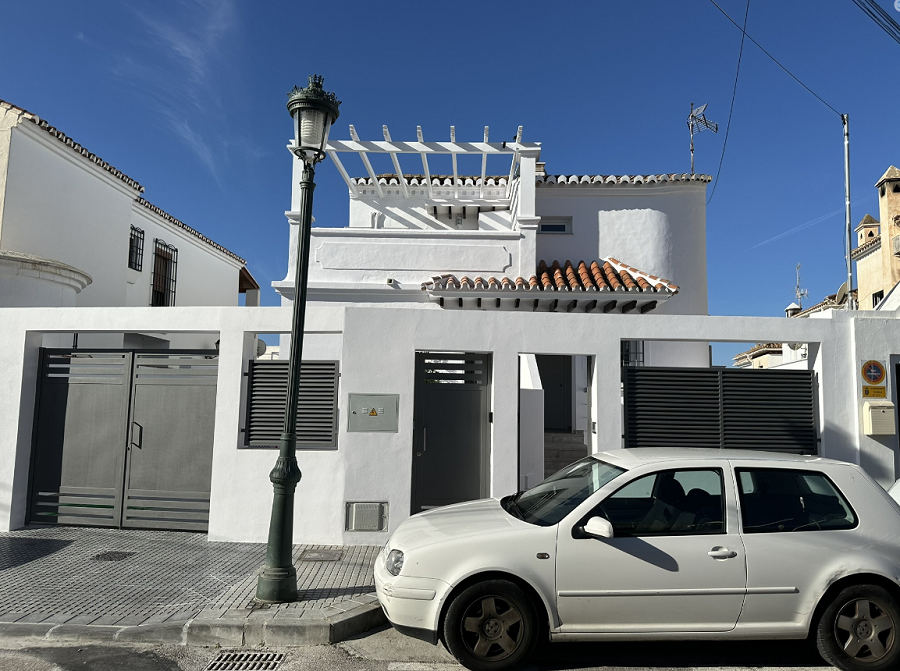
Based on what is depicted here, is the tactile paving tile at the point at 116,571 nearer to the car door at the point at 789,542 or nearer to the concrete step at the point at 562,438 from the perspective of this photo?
the car door at the point at 789,542

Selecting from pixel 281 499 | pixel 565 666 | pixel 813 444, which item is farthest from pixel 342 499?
pixel 813 444

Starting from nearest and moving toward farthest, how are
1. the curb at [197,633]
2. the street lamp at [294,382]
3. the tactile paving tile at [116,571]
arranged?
the curb at [197,633]
the tactile paving tile at [116,571]
the street lamp at [294,382]

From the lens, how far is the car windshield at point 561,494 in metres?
4.71

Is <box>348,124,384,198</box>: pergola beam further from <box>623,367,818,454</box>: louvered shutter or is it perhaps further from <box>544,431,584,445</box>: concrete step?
<box>623,367,818,454</box>: louvered shutter

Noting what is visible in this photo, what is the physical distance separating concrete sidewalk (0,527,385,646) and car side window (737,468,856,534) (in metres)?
3.15

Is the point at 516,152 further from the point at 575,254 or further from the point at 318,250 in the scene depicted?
the point at 318,250

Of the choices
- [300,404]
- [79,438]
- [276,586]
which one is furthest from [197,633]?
[79,438]

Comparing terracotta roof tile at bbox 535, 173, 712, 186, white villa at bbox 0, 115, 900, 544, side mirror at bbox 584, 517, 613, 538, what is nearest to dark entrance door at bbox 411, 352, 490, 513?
white villa at bbox 0, 115, 900, 544

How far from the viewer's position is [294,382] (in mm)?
5711

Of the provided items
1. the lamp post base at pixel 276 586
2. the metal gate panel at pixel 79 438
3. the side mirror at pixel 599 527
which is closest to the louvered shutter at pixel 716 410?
the side mirror at pixel 599 527

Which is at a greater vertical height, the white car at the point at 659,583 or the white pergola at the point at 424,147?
the white pergola at the point at 424,147

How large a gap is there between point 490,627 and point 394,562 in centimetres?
83

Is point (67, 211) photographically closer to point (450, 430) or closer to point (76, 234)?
point (76, 234)

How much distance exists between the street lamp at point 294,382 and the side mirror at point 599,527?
105 inches
